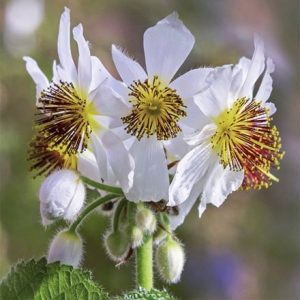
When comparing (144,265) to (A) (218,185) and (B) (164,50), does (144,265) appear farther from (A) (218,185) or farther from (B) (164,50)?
(B) (164,50)

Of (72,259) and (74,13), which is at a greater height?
(74,13)

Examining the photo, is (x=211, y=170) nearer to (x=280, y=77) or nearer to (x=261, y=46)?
(x=261, y=46)

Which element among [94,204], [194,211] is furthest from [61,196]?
[194,211]

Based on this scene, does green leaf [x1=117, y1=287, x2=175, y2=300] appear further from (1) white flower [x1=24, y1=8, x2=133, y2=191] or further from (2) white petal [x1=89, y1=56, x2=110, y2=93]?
(2) white petal [x1=89, y1=56, x2=110, y2=93]

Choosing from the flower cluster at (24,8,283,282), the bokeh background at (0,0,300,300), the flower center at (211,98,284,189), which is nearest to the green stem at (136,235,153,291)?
the flower cluster at (24,8,283,282)

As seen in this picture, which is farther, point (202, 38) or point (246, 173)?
point (202, 38)

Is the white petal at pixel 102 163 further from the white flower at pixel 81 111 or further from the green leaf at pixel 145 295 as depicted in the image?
the green leaf at pixel 145 295

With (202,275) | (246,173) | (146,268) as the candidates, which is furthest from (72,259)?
(202,275)
